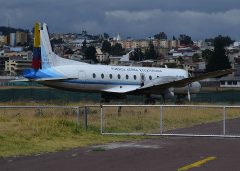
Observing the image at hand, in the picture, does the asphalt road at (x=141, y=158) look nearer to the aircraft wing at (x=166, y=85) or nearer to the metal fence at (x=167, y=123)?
the metal fence at (x=167, y=123)

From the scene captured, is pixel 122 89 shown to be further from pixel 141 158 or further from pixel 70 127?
pixel 141 158

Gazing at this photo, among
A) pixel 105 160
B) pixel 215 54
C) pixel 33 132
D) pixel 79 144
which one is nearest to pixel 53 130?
pixel 33 132

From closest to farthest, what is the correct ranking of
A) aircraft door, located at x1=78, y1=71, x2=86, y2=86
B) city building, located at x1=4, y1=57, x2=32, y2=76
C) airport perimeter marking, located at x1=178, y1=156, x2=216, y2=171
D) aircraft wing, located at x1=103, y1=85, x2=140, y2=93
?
airport perimeter marking, located at x1=178, y1=156, x2=216, y2=171, aircraft door, located at x1=78, y1=71, x2=86, y2=86, aircraft wing, located at x1=103, y1=85, x2=140, y2=93, city building, located at x1=4, y1=57, x2=32, y2=76

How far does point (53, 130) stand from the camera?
20875 mm

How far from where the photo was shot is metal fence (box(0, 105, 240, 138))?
74.0 feet

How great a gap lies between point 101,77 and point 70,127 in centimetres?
2133

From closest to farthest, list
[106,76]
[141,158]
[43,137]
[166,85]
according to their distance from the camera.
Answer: [141,158] → [43,137] → [106,76] → [166,85]

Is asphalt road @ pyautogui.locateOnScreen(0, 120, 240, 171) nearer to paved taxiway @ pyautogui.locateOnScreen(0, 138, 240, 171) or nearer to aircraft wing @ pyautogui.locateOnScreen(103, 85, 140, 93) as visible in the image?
paved taxiway @ pyautogui.locateOnScreen(0, 138, 240, 171)

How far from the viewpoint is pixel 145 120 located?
2678cm

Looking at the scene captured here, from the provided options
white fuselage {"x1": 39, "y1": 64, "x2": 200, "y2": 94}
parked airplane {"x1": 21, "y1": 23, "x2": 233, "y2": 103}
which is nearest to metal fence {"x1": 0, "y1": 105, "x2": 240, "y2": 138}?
parked airplane {"x1": 21, "y1": 23, "x2": 233, "y2": 103}

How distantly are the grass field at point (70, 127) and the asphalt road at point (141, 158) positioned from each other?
3.75 ft

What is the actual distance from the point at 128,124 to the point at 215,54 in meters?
105

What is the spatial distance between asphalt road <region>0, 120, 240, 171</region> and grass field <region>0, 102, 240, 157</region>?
1.14 meters

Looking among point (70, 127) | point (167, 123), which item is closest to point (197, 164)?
point (70, 127)
